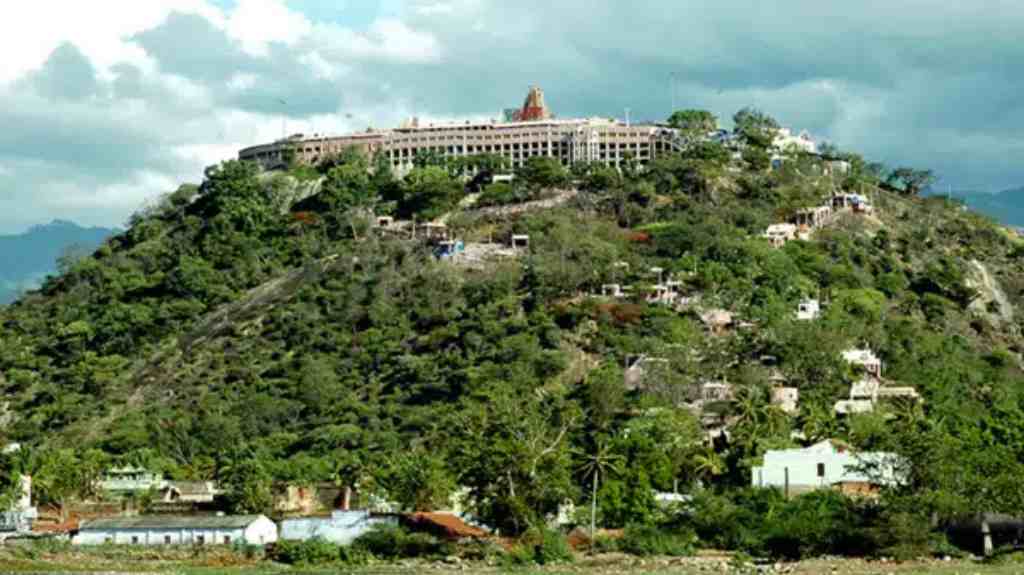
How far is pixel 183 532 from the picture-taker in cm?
8381

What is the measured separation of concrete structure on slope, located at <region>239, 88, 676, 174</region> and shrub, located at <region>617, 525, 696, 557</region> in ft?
255

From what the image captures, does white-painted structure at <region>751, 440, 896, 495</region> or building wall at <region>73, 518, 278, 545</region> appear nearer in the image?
building wall at <region>73, 518, 278, 545</region>

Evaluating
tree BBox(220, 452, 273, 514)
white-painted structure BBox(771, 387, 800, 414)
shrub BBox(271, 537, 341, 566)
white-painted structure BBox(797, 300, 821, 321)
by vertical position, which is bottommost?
shrub BBox(271, 537, 341, 566)

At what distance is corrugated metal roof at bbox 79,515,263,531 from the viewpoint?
8388cm

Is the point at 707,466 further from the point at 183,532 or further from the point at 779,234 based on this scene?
the point at 779,234

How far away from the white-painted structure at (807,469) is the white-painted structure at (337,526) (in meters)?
21.7

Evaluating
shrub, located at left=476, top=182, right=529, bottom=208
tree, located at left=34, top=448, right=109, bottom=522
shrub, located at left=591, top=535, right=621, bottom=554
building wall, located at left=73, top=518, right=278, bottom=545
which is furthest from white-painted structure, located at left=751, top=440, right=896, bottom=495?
shrub, located at left=476, top=182, right=529, bottom=208

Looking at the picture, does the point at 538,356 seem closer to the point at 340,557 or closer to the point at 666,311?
the point at 666,311

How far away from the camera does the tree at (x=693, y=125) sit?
6230 inches

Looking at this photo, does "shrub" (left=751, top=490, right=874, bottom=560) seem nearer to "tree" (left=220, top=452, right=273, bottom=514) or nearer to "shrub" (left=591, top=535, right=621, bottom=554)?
"shrub" (left=591, top=535, right=621, bottom=554)

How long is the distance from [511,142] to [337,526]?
85.4 meters

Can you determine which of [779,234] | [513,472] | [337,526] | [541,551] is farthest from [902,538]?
[779,234]

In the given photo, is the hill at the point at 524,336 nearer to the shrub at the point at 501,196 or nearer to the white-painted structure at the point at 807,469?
the shrub at the point at 501,196

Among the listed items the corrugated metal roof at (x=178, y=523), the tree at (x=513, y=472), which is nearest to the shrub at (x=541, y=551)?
the tree at (x=513, y=472)
